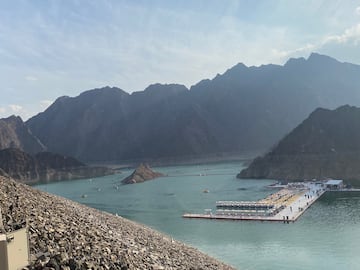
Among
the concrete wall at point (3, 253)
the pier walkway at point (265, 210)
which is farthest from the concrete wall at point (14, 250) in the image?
the pier walkway at point (265, 210)

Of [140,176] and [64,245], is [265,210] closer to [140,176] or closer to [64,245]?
[64,245]

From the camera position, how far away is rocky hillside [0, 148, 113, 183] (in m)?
170

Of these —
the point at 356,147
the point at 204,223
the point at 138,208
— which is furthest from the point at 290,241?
the point at 356,147

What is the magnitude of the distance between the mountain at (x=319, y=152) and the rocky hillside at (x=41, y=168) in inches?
3401

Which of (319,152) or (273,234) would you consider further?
(319,152)

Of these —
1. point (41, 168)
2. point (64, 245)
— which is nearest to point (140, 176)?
point (41, 168)

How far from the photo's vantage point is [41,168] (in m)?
180

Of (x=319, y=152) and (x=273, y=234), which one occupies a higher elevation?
(x=319, y=152)

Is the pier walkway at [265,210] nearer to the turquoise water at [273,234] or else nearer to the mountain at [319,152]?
the turquoise water at [273,234]

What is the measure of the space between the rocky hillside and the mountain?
8638 centimetres

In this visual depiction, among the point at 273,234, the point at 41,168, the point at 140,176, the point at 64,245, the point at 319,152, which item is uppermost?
the point at 41,168

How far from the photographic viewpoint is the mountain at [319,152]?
339ft

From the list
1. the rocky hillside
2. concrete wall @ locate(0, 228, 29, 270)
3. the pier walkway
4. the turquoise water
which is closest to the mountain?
the turquoise water

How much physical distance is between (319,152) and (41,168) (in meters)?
117
